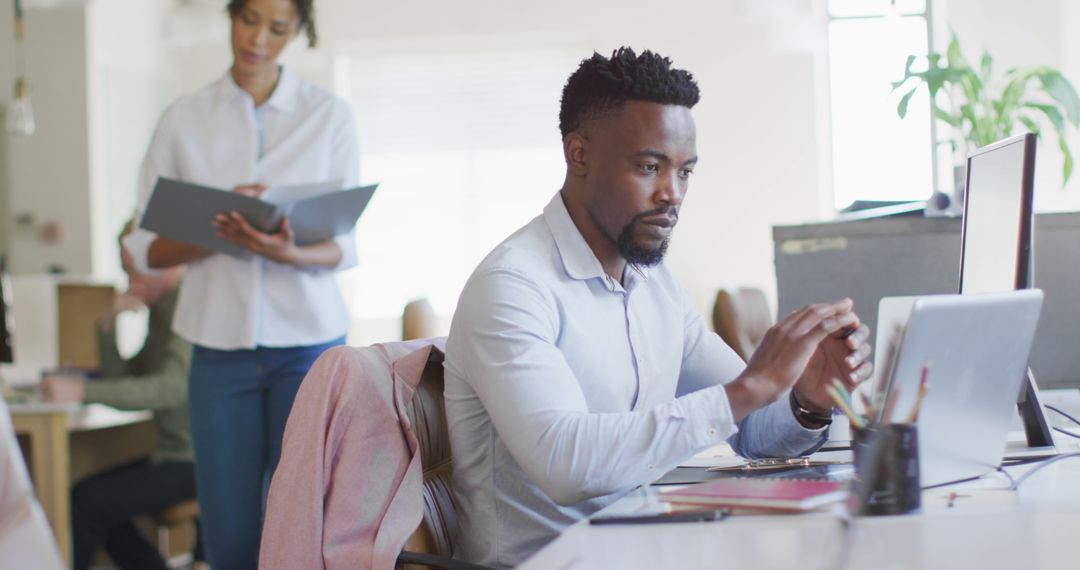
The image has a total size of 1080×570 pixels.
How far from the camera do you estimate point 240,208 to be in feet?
7.69

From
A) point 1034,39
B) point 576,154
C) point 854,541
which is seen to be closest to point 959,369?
point 854,541

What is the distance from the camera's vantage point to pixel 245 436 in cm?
233

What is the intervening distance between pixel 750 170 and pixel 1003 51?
1308 millimetres

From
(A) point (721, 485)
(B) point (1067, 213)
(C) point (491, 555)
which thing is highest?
(B) point (1067, 213)

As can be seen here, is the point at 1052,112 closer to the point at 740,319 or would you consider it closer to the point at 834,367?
the point at 740,319

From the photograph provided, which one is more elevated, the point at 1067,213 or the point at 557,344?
the point at 1067,213

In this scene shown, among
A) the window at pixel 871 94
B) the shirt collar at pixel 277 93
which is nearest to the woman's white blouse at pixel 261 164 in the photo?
the shirt collar at pixel 277 93

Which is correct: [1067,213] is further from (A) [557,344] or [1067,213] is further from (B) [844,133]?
(B) [844,133]

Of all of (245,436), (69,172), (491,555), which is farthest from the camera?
(69,172)

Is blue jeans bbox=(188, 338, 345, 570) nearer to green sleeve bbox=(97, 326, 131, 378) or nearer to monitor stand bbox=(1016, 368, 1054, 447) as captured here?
monitor stand bbox=(1016, 368, 1054, 447)

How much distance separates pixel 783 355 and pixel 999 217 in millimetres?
447

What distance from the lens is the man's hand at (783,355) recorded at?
1360 millimetres

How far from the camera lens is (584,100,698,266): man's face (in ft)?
5.26

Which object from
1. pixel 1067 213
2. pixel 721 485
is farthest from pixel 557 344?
pixel 1067 213
